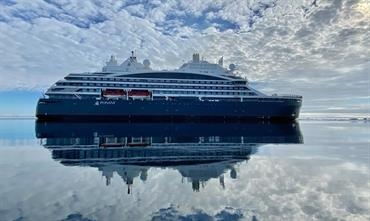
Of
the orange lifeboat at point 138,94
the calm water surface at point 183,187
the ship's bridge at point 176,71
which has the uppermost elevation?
the ship's bridge at point 176,71

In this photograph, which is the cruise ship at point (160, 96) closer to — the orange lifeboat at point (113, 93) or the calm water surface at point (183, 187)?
the orange lifeboat at point (113, 93)

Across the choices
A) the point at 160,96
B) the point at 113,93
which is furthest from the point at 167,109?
the point at 113,93

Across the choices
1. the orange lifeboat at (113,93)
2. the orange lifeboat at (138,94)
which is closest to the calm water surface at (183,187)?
the orange lifeboat at (113,93)

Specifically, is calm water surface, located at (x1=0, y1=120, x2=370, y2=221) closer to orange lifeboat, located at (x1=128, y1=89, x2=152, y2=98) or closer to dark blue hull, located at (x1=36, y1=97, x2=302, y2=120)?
dark blue hull, located at (x1=36, y1=97, x2=302, y2=120)

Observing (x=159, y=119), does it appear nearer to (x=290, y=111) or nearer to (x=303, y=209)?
(x=290, y=111)

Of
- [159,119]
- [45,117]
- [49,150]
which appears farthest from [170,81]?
[49,150]

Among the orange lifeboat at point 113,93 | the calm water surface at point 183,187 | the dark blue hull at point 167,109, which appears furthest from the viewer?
the orange lifeboat at point 113,93

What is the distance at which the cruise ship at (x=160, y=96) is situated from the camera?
7688 cm

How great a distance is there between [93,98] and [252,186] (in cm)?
6700

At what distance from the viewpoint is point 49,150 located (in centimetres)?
2605

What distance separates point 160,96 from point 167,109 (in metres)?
3.22

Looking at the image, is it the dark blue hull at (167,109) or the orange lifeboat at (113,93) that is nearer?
the dark blue hull at (167,109)

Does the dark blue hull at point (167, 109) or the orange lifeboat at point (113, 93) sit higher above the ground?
the orange lifeboat at point (113, 93)

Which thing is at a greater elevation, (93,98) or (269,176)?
(93,98)
